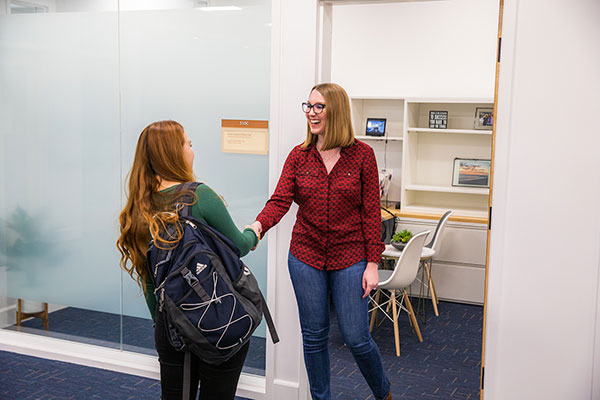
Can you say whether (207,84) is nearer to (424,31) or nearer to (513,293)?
(513,293)

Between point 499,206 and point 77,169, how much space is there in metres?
2.69

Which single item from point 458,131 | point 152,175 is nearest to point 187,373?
point 152,175

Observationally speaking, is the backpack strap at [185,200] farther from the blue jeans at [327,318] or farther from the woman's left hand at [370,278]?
the woman's left hand at [370,278]

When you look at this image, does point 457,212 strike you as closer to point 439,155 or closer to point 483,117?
point 439,155

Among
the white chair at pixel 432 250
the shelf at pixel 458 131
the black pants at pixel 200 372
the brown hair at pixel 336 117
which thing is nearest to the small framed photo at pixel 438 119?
the shelf at pixel 458 131

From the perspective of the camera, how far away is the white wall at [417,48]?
5945 millimetres

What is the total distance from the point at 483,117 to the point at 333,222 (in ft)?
11.5

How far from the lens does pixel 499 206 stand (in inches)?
112

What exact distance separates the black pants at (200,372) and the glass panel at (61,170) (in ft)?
6.14

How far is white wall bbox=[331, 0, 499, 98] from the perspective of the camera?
234 inches

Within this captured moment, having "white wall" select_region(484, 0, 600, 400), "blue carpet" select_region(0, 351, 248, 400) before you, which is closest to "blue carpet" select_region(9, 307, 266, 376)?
"blue carpet" select_region(0, 351, 248, 400)

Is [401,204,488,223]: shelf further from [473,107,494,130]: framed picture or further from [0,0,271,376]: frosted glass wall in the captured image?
[0,0,271,376]: frosted glass wall

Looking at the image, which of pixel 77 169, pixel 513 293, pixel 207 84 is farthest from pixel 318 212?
pixel 77 169

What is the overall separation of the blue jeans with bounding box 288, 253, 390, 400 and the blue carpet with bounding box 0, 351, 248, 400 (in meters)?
0.81
